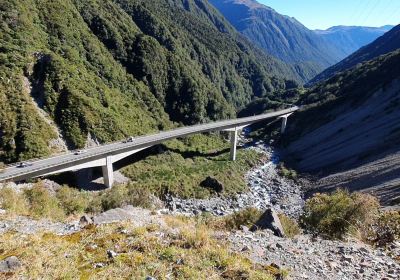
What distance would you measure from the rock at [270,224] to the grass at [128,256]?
3.74m

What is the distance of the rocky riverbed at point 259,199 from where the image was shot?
151 ft

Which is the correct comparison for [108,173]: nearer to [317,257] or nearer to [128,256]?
[317,257]

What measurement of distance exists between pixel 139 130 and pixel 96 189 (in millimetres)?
24279

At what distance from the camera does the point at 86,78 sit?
223 feet

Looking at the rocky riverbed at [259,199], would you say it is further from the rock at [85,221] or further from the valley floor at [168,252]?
the valley floor at [168,252]

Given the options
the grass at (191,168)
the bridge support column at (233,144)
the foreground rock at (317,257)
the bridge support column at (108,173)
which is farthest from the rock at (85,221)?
the bridge support column at (233,144)

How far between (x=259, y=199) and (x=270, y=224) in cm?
4167

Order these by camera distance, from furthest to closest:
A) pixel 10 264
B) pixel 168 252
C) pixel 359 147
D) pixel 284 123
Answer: pixel 284 123
pixel 359 147
pixel 168 252
pixel 10 264

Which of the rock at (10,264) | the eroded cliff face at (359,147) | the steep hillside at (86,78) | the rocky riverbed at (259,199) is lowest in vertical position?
the rocky riverbed at (259,199)

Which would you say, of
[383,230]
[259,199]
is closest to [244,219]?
[383,230]

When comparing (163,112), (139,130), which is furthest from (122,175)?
(163,112)

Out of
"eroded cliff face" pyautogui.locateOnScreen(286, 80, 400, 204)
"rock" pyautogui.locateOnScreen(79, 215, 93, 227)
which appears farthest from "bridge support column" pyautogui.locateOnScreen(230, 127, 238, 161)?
"rock" pyautogui.locateOnScreen(79, 215, 93, 227)

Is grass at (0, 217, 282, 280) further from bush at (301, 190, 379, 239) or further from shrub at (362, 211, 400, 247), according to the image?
shrub at (362, 211, 400, 247)

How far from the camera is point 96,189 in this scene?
48.7 m
